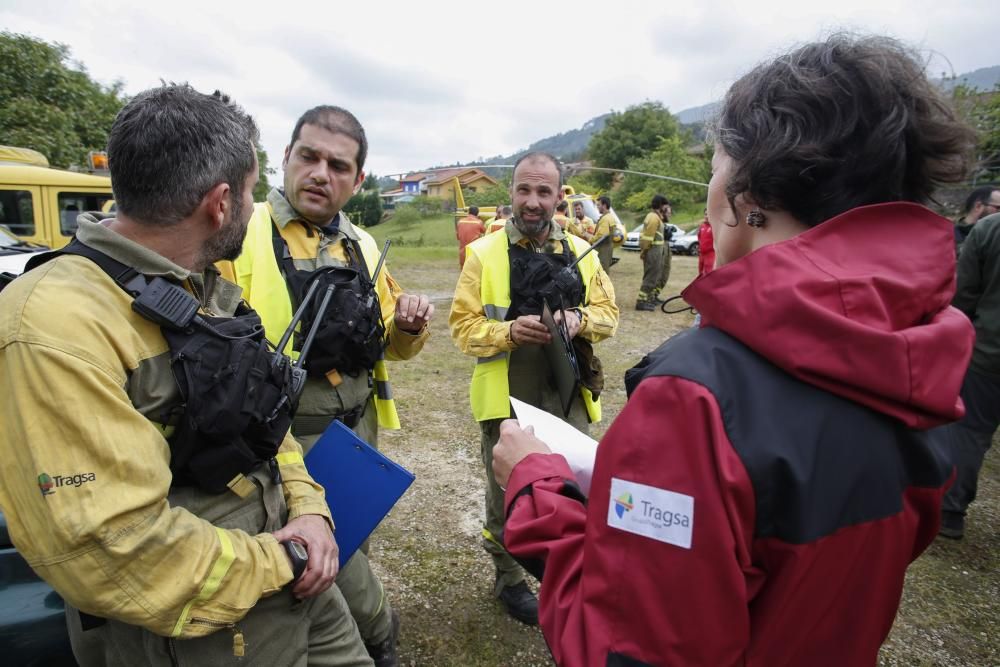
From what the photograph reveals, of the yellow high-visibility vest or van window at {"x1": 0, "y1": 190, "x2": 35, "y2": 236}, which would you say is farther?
van window at {"x1": 0, "y1": 190, "x2": 35, "y2": 236}

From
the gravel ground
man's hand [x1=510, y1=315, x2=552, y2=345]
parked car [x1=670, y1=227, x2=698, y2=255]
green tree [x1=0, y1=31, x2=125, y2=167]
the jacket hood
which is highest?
green tree [x1=0, y1=31, x2=125, y2=167]

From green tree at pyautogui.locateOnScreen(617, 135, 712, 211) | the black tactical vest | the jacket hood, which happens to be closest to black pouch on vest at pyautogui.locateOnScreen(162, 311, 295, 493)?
the black tactical vest

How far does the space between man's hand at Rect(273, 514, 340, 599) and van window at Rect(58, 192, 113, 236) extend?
844 cm

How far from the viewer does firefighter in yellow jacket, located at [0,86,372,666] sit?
1.09 m

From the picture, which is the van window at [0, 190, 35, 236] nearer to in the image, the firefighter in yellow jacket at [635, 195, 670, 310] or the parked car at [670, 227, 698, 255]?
the firefighter in yellow jacket at [635, 195, 670, 310]

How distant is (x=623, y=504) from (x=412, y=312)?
1.79 metres

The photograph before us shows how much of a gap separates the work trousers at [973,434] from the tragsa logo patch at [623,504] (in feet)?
12.6

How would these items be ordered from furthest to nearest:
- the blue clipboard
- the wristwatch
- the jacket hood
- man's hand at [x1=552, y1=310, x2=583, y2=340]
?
man's hand at [x1=552, y1=310, x2=583, y2=340], the blue clipboard, the wristwatch, the jacket hood

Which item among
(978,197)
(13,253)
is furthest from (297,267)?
(978,197)

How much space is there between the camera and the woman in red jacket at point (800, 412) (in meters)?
0.88

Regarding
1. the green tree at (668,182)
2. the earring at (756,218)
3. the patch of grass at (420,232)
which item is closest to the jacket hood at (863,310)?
the earring at (756,218)

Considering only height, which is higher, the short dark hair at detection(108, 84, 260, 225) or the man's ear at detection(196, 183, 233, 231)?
the short dark hair at detection(108, 84, 260, 225)

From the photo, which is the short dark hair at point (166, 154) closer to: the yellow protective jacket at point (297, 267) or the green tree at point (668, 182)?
the yellow protective jacket at point (297, 267)

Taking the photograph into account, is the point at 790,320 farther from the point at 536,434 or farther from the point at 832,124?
the point at 536,434
